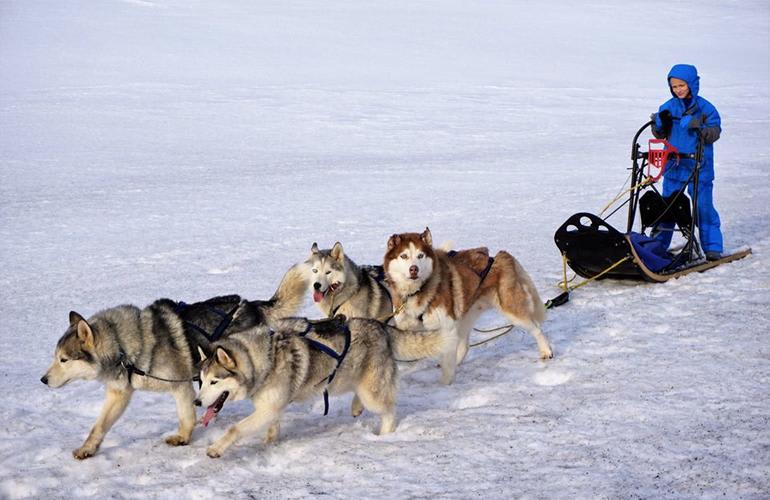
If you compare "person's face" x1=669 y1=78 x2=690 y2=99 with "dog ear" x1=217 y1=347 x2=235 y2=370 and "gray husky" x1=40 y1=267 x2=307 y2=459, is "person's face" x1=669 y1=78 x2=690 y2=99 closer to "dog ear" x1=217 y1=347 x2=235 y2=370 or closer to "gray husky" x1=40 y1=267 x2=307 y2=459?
"gray husky" x1=40 y1=267 x2=307 y2=459

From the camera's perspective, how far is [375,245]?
356 inches

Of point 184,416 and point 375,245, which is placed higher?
point 375,245

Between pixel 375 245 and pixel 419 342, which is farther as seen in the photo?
pixel 375 245

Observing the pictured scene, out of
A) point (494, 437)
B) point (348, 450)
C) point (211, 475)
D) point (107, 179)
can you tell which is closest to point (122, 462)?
point (211, 475)

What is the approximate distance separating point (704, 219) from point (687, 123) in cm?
89

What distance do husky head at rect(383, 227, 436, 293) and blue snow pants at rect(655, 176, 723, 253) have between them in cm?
290

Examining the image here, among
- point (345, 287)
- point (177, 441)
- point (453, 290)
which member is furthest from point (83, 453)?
point (453, 290)

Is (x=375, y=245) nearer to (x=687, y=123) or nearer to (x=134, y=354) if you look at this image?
(x=687, y=123)

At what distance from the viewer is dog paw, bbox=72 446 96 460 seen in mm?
4055

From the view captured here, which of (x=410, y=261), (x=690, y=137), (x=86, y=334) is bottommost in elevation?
(x=86, y=334)

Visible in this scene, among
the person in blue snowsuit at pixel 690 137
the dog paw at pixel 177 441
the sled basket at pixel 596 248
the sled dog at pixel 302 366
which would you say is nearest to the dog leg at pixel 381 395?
the sled dog at pixel 302 366

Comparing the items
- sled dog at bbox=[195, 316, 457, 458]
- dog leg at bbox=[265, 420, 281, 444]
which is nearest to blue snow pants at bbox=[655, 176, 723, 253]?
sled dog at bbox=[195, 316, 457, 458]

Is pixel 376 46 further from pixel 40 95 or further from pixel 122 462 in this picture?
pixel 122 462

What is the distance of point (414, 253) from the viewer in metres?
5.23
